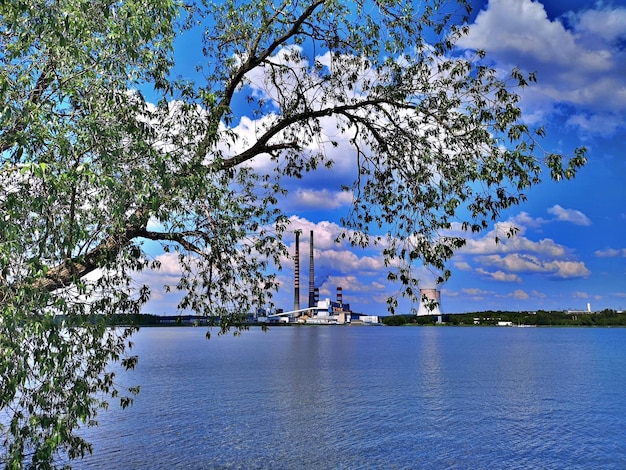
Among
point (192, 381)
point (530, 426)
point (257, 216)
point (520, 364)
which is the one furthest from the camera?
point (520, 364)

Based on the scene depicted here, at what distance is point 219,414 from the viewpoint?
27.1 meters

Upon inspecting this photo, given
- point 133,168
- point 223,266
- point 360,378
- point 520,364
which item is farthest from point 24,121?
point 520,364

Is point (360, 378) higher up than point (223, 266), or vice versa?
point (223, 266)

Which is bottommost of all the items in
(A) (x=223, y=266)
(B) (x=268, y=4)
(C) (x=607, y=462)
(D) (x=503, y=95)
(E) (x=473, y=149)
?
(C) (x=607, y=462)

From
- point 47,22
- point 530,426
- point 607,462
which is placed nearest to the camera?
point 47,22

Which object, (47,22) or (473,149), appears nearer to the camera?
(47,22)

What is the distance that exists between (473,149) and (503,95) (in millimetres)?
1174

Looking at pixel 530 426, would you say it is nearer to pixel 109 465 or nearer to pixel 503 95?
pixel 109 465

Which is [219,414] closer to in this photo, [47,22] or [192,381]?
[192,381]

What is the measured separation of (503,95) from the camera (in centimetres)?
1003

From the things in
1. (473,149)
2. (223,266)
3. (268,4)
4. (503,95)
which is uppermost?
(268,4)

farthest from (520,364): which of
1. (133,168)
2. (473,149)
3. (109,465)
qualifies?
(133,168)

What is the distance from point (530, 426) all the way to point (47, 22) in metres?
26.5

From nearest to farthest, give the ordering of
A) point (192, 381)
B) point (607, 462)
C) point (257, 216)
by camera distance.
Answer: point (257, 216)
point (607, 462)
point (192, 381)
